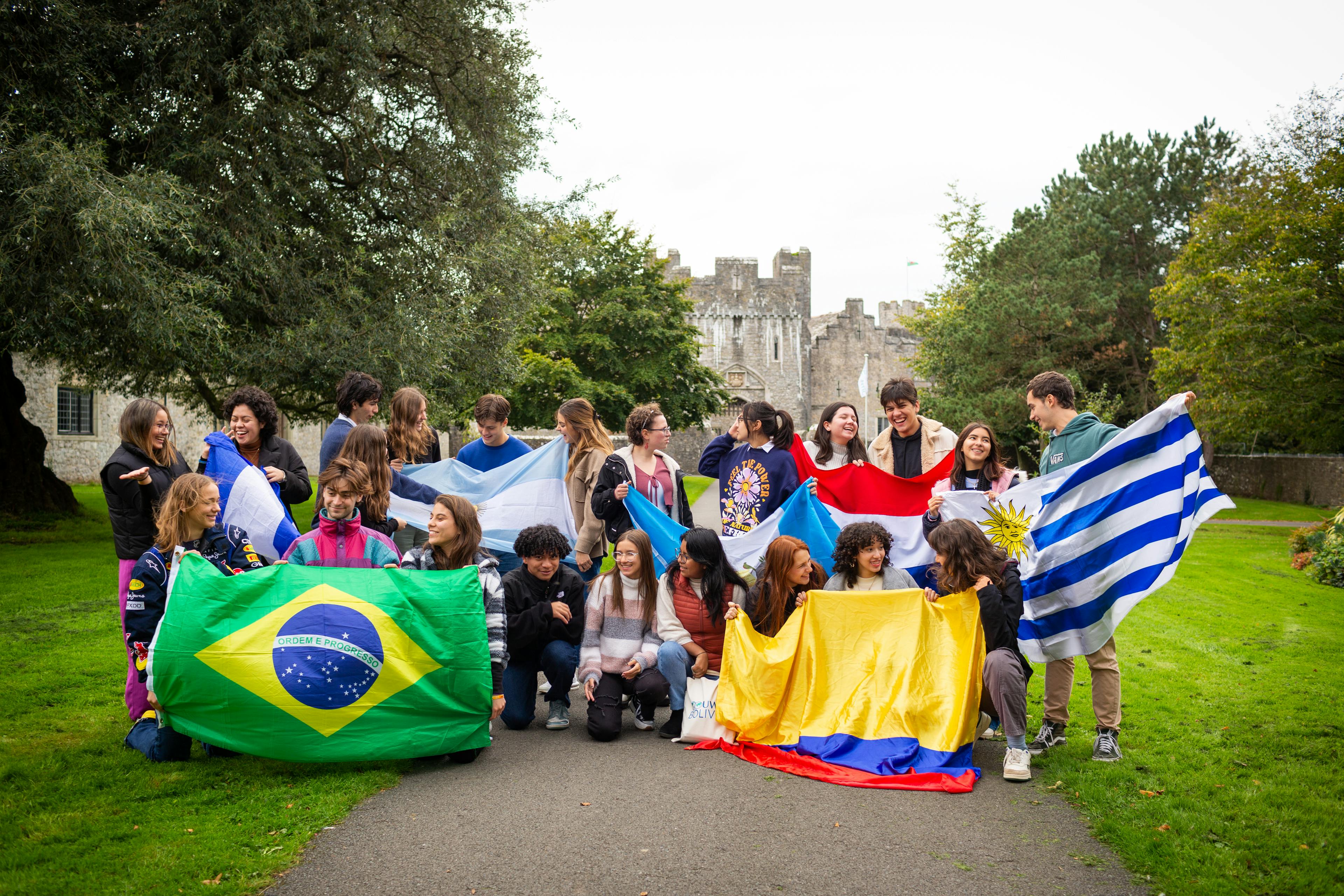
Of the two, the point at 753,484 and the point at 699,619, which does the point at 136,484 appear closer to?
the point at 699,619

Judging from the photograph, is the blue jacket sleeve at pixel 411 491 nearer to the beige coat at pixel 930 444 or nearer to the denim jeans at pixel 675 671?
the denim jeans at pixel 675 671

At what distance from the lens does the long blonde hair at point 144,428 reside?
6125 mm

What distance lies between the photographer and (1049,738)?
20.2 feet

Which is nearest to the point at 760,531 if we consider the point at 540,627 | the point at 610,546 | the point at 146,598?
the point at 610,546

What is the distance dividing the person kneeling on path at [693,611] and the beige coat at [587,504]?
3.11ft

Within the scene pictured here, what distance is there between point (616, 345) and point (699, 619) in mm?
33565

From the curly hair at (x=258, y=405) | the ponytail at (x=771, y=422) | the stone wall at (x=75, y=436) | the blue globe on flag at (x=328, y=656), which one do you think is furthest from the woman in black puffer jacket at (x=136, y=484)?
the stone wall at (x=75, y=436)

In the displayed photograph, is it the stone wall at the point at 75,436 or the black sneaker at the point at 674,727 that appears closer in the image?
the black sneaker at the point at 674,727

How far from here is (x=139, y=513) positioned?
6.14 m

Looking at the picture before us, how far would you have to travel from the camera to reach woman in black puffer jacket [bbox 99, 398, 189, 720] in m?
6.00

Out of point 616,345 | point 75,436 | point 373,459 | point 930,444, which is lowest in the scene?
point 373,459

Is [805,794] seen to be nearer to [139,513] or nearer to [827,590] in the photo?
[827,590]

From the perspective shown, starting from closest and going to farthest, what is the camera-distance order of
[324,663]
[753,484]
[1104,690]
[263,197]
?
[324,663] < [1104,690] < [753,484] < [263,197]

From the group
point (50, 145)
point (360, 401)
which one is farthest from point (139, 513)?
point (50, 145)
